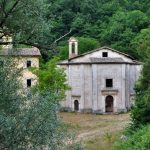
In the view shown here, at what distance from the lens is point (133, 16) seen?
77.6m

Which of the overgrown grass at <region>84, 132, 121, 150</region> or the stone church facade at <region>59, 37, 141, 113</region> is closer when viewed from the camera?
the overgrown grass at <region>84, 132, 121, 150</region>

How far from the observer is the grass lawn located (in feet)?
95.5

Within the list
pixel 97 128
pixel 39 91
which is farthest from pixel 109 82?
pixel 39 91

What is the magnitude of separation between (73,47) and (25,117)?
153 ft

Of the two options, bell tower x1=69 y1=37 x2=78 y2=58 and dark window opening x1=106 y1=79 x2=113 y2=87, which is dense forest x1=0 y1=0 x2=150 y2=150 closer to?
dark window opening x1=106 y1=79 x2=113 y2=87

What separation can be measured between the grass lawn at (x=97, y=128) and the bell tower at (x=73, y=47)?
26.0 feet

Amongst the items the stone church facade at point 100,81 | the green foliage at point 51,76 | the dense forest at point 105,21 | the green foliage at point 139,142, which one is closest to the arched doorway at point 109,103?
the stone church facade at point 100,81

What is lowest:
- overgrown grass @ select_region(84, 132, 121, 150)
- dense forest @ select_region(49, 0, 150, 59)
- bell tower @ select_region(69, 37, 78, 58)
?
overgrown grass @ select_region(84, 132, 121, 150)

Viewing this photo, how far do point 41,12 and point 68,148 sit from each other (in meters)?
3.16

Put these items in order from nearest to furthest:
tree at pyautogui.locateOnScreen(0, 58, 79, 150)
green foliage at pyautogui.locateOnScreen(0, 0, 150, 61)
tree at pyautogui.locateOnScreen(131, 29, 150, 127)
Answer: tree at pyautogui.locateOnScreen(0, 58, 79, 150), tree at pyautogui.locateOnScreen(131, 29, 150, 127), green foliage at pyautogui.locateOnScreen(0, 0, 150, 61)

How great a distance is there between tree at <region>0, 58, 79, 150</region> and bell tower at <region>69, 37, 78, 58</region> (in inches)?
1728

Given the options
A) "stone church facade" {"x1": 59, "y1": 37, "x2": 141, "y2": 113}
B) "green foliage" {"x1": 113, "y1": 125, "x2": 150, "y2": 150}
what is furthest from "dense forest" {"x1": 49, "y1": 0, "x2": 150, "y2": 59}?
"green foliage" {"x1": 113, "y1": 125, "x2": 150, "y2": 150}

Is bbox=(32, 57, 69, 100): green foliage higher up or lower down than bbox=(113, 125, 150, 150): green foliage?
higher up

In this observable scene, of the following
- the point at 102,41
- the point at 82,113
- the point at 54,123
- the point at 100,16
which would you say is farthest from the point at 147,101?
the point at 100,16
